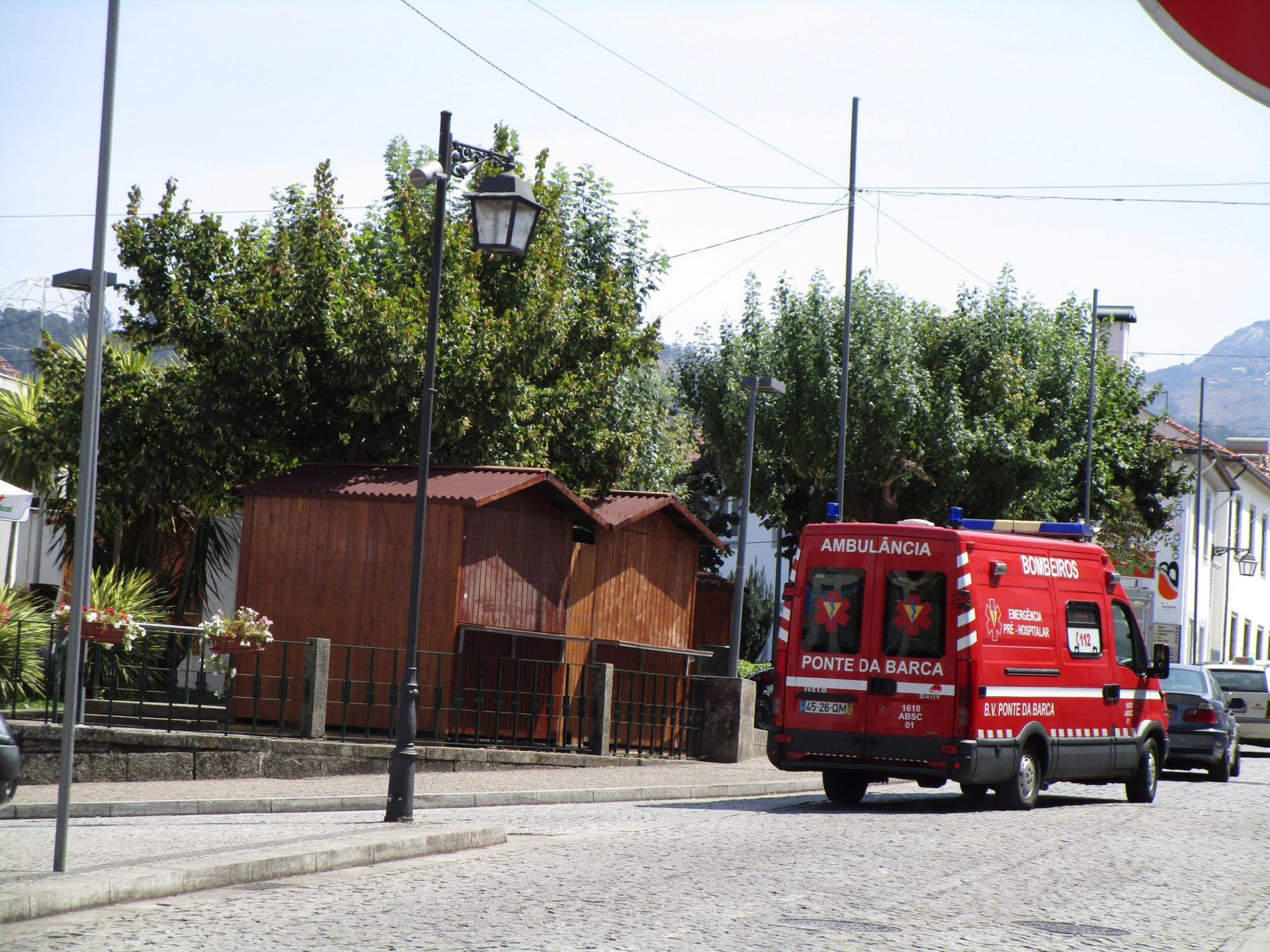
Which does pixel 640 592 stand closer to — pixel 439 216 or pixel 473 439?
pixel 473 439

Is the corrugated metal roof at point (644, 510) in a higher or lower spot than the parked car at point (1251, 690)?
higher

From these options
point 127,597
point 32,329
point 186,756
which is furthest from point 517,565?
point 32,329

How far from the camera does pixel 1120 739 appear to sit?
1636cm

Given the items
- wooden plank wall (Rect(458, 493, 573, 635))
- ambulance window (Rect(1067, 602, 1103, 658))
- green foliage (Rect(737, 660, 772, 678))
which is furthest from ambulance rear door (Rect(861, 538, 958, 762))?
green foliage (Rect(737, 660, 772, 678))

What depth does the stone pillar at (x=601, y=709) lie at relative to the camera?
1922 centimetres

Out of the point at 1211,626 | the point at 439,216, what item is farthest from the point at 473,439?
the point at 1211,626

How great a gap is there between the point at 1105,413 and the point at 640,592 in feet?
75.6

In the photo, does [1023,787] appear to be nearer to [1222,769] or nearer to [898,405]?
[1222,769]

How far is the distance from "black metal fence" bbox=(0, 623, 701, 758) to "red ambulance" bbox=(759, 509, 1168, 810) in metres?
4.39

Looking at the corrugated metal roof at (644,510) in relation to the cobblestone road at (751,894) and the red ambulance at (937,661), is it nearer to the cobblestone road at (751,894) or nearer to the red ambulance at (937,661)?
the red ambulance at (937,661)

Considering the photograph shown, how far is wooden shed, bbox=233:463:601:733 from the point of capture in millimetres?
17281

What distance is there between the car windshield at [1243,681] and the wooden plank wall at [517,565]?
1700 centimetres

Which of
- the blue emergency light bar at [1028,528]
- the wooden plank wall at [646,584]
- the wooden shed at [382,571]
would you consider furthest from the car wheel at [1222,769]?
A: the wooden shed at [382,571]

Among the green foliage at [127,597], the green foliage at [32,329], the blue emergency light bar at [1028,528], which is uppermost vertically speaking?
the green foliage at [32,329]
